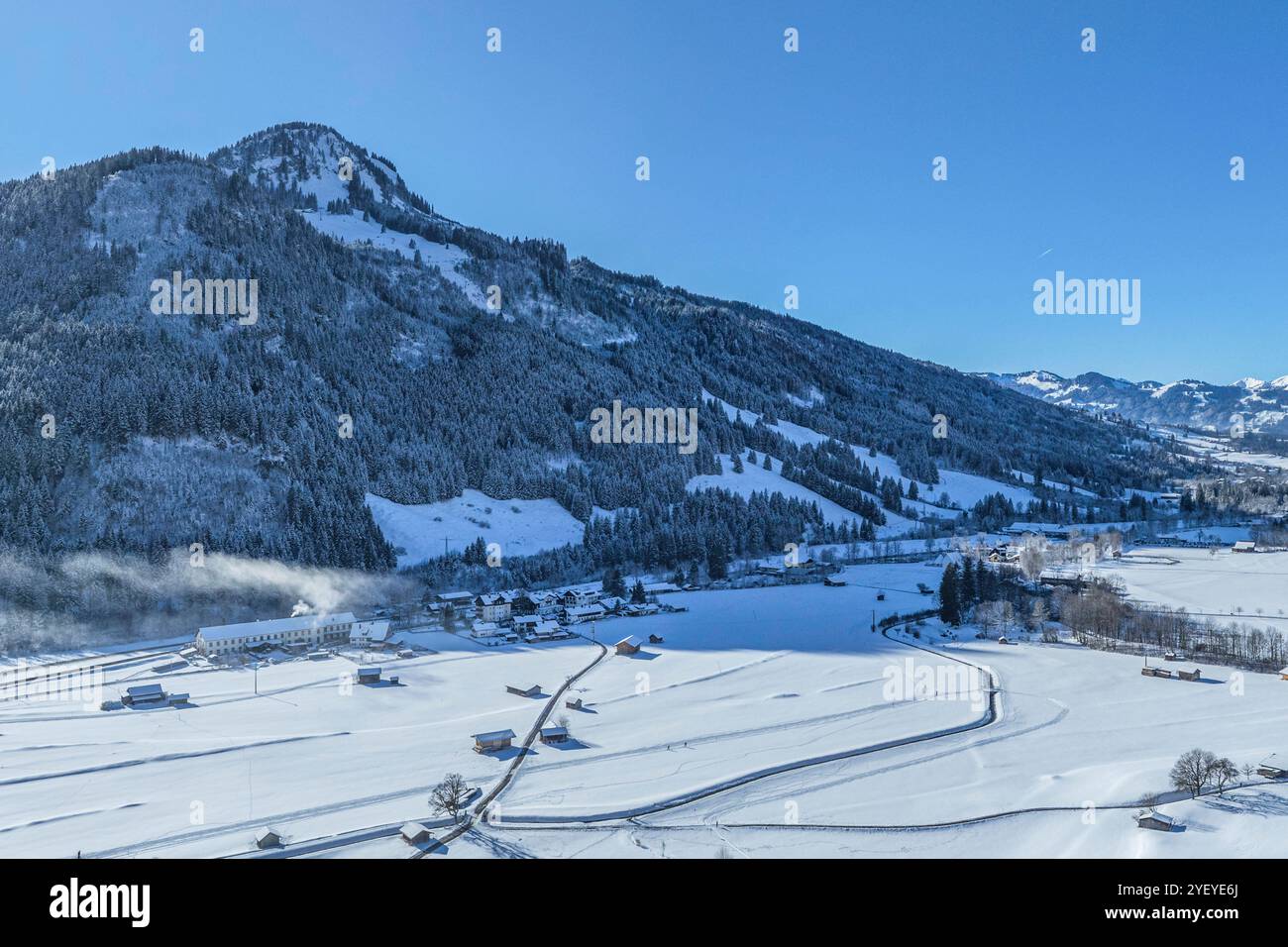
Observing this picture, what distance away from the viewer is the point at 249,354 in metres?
98.0

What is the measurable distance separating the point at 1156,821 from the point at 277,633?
5296cm

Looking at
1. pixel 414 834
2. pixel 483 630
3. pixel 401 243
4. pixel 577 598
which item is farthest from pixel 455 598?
pixel 401 243

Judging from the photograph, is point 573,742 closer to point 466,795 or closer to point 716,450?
point 466,795

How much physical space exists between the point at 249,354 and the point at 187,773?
79.0 metres

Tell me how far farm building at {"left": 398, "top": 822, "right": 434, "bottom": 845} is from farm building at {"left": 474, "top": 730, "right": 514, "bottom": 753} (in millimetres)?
8959

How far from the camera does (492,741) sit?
107 feet

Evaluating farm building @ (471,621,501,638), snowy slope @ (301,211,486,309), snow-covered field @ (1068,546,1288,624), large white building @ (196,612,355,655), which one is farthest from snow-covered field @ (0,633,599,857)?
snowy slope @ (301,211,486,309)

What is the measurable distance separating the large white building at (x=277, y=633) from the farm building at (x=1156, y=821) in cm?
4988

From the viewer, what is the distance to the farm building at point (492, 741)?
107 ft

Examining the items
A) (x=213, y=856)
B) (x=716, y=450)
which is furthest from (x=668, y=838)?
(x=716, y=450)

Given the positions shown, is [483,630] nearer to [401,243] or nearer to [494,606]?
[494,606]

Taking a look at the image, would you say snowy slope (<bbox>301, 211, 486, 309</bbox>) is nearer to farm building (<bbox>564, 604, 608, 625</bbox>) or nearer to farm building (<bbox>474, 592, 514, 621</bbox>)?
farm building (<bbox>474, 592, 514, 621</bbox>)

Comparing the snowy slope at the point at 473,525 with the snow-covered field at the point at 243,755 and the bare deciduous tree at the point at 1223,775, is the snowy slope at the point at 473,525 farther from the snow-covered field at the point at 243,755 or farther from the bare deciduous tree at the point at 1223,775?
the bare deciduous tree at the point at 1223,775

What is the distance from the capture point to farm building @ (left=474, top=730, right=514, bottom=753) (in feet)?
107
